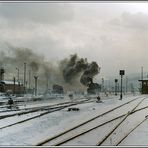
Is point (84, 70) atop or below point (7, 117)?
atop

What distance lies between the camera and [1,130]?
15.1 m

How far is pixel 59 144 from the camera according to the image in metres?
11.5

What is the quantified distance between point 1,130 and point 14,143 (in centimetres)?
331

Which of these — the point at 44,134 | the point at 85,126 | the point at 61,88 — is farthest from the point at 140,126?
the point at 61,88

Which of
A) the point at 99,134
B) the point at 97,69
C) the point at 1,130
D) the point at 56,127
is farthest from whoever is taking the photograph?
the point at 97,69

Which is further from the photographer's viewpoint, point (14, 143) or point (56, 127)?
point (56, 127)

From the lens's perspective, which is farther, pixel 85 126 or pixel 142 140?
pixel 85 126

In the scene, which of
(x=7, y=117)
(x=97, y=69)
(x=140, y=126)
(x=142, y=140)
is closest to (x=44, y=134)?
(x=142, y=140)

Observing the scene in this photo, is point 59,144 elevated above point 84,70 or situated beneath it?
situated beneath

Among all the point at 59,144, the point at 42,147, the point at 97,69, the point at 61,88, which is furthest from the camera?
the point at 61,88

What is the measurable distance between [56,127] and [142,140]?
503cm

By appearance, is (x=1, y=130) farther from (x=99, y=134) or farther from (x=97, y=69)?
(x=97, y=69)

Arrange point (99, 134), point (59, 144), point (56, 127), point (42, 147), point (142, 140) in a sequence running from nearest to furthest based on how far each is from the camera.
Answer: point (42, 147) < point (59, 144) < point (142, 140) < point (99, 134) < point (56, 127)

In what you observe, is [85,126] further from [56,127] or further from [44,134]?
[44,134]
